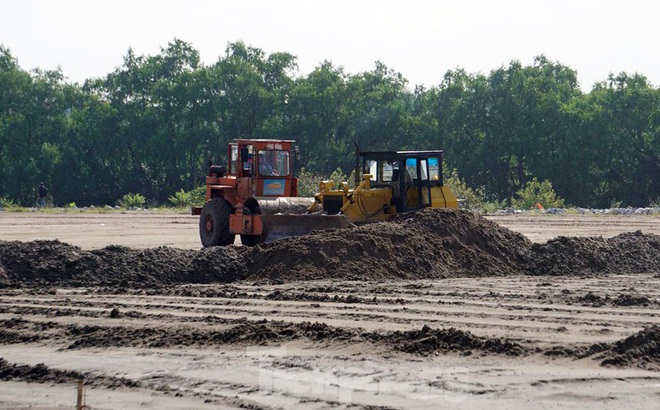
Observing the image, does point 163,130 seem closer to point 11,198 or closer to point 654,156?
point 11,198

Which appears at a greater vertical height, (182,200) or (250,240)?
(182,200)

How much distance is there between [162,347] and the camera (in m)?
11.6

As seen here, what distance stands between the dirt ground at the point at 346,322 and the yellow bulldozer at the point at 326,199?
86.7 inches

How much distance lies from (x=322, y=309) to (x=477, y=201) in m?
35.0

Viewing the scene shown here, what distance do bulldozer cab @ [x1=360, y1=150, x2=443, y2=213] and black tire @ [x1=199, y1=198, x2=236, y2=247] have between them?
364 cm

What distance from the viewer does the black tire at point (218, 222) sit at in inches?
944

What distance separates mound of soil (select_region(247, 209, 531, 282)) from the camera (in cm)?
1839

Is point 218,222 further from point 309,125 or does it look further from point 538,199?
point 309,125

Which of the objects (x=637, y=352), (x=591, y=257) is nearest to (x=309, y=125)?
(x=591, y=257)

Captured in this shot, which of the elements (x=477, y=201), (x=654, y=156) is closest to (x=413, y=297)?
(x=477, y=201)

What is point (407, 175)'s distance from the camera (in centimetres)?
2231

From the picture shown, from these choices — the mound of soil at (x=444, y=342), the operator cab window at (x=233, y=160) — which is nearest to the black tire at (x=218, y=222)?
the operator cab window at (x=233, y=160)

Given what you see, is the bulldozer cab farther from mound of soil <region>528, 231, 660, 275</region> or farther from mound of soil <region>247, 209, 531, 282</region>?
mound of soil <region>528, 231, 660, 275</region>

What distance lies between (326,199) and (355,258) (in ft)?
14.0
